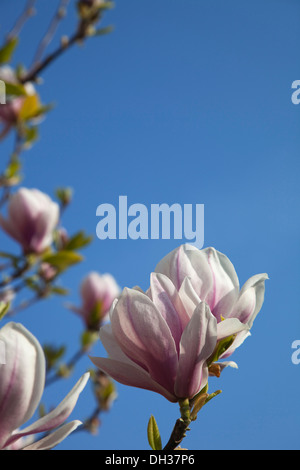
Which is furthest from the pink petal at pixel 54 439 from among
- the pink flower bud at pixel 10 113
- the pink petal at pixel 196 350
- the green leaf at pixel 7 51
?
the pink flower bud at pixel 10 113

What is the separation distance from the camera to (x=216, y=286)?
1.57ft

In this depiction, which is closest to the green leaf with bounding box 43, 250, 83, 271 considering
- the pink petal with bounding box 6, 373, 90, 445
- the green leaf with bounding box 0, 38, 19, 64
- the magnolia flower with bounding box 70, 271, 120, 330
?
the magnolia flower with bounding box 70, 271, 120, 330

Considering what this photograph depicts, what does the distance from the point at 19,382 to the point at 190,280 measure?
0.56ft

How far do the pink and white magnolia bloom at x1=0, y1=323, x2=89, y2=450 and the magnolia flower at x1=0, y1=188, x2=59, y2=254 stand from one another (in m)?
1.45

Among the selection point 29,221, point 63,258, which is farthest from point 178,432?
point 29,221

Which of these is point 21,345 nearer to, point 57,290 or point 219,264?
point 219,264

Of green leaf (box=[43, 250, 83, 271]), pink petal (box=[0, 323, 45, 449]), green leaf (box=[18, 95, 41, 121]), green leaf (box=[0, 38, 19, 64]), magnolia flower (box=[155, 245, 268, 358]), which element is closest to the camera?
pink petal (box=[0, 323, 45, 449])

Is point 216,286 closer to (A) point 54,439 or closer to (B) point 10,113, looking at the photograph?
(A) point 54,439

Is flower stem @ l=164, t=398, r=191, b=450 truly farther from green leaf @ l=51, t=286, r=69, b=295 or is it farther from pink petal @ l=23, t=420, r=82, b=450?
green leaf @ l=51, t=286, r=69, b=295

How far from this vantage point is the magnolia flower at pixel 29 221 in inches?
71.9

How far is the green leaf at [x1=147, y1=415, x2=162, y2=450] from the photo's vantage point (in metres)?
0.45

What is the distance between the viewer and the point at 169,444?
0.42m

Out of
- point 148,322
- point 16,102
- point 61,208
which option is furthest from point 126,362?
point 16,102

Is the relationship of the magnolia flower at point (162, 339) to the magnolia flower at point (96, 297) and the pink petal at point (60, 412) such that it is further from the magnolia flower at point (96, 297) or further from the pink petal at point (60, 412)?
the magnolia flower at point (96, 297)
